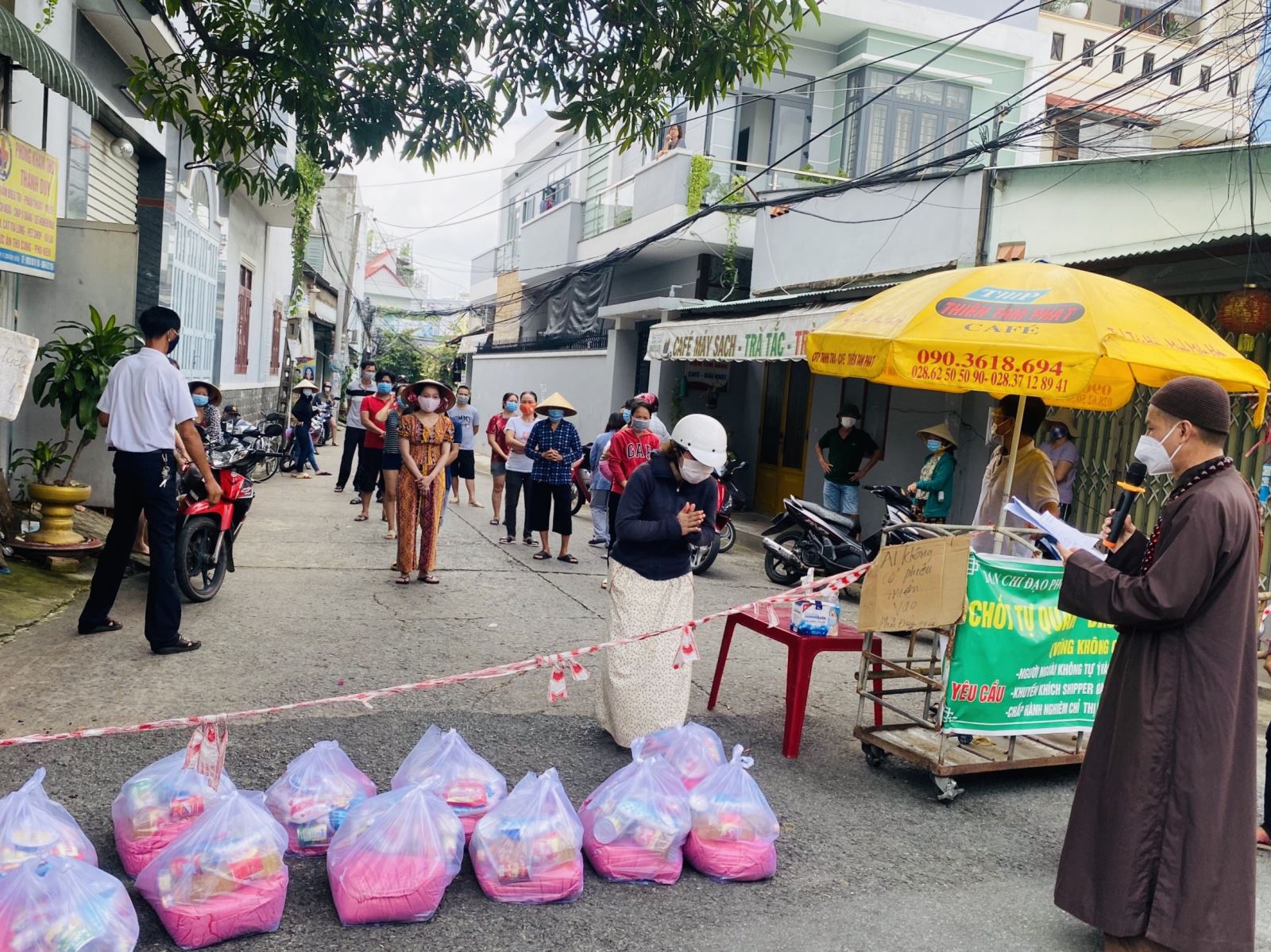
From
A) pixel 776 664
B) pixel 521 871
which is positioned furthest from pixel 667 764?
pixel 776 664

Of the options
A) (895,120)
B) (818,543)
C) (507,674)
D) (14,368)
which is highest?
(895,120)

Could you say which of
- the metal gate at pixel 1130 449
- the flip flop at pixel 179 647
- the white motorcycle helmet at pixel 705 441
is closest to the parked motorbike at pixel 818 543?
the metal gate at pixel 1130 449

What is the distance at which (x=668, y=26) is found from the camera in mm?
6422

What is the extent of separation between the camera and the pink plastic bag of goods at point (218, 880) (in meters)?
3.03

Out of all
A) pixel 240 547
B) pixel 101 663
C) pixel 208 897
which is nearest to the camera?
pixel 208 897

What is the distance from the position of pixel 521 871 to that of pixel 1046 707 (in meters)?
2.61

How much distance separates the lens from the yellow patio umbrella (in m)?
5.02

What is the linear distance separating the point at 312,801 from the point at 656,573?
1.94 metres

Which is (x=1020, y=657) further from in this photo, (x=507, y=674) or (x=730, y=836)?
(x=507, y=674)

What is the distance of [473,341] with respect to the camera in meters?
35.4

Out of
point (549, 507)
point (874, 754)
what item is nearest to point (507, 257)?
point (549, 507)

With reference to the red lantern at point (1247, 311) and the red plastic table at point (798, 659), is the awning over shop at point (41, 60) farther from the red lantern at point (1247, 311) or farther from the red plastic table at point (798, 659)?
the red lantern at point (1247, 311)

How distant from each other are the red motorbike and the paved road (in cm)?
20

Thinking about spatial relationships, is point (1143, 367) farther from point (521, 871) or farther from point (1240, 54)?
point (521, 871)
